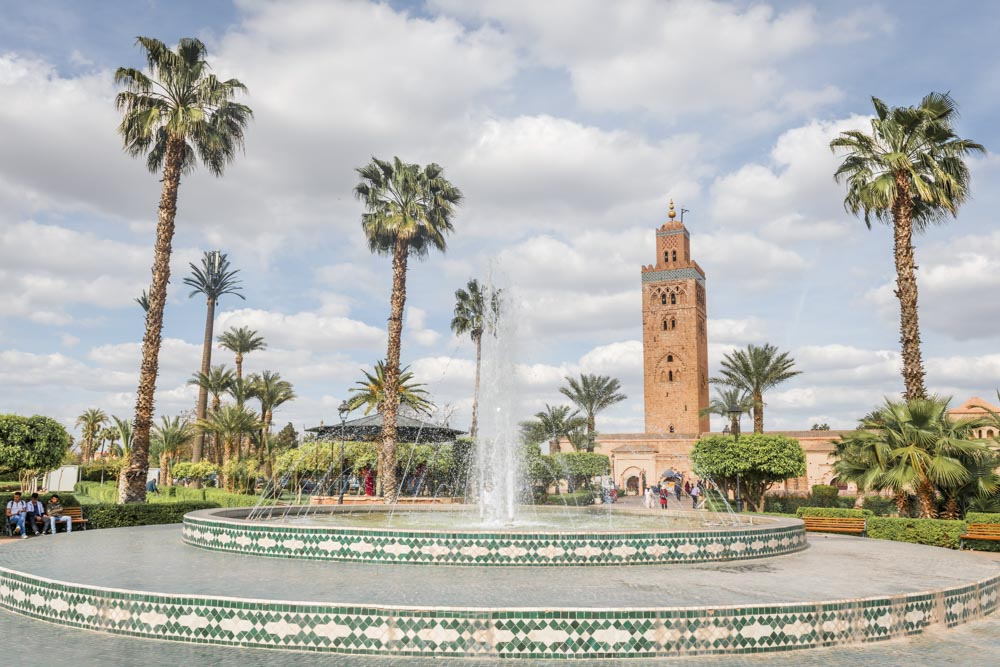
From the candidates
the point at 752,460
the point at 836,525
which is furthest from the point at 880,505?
the point at 836,525

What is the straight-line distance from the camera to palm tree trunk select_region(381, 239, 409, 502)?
79.3ft

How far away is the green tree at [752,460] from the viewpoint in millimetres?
28141

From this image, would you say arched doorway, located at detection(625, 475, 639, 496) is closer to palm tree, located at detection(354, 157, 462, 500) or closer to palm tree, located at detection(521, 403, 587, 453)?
palm tree, located at detection(521, 403, 587, 453)

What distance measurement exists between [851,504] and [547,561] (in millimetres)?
25428

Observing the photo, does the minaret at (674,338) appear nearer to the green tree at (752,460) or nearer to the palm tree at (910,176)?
the green tree at (752,460)

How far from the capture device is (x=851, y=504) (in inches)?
1158

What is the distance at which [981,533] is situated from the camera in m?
13.9

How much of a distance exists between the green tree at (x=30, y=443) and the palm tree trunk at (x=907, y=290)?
2559 cm

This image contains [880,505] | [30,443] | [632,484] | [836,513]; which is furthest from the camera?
[632,484]

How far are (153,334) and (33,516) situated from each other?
20.0 ft

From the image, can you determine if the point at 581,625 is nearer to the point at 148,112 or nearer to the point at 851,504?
the point at 148,112

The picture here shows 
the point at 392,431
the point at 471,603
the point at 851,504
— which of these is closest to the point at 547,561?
the point at 471,603

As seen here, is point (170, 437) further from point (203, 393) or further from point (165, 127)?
point (165, 127)

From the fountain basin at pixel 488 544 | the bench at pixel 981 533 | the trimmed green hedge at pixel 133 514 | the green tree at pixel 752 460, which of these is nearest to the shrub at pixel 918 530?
the bench at pixel 981 533
